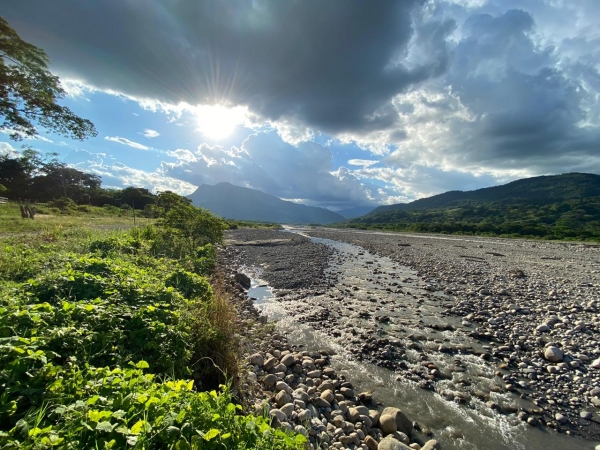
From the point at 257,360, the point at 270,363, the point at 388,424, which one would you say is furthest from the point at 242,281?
the point at 388,424

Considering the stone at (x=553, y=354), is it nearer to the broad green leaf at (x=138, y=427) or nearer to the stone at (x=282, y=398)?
the stone at (x=282, y=398)

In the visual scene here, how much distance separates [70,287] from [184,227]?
1466 cm

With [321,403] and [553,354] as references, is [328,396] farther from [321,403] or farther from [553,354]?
[553,354]

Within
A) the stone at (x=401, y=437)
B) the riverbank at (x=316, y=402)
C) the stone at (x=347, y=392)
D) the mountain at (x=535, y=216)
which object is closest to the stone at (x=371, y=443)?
the riverbank at (x=316, y=402)

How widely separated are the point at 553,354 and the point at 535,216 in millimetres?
140576

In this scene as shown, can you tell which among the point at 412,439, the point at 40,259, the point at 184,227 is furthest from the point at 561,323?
the point at 184,227

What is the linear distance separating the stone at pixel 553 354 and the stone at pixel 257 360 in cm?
840

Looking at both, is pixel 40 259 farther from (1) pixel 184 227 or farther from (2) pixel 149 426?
(1) pixel 184 227

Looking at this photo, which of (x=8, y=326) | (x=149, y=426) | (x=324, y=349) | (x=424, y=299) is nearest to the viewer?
(x=149, y=426)

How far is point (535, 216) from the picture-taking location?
371ft

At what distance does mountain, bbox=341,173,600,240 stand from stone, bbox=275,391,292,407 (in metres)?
75.3

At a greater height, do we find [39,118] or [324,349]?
[39,118]

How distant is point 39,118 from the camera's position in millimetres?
14070

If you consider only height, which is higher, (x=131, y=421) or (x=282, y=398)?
(x=131, y=421)
